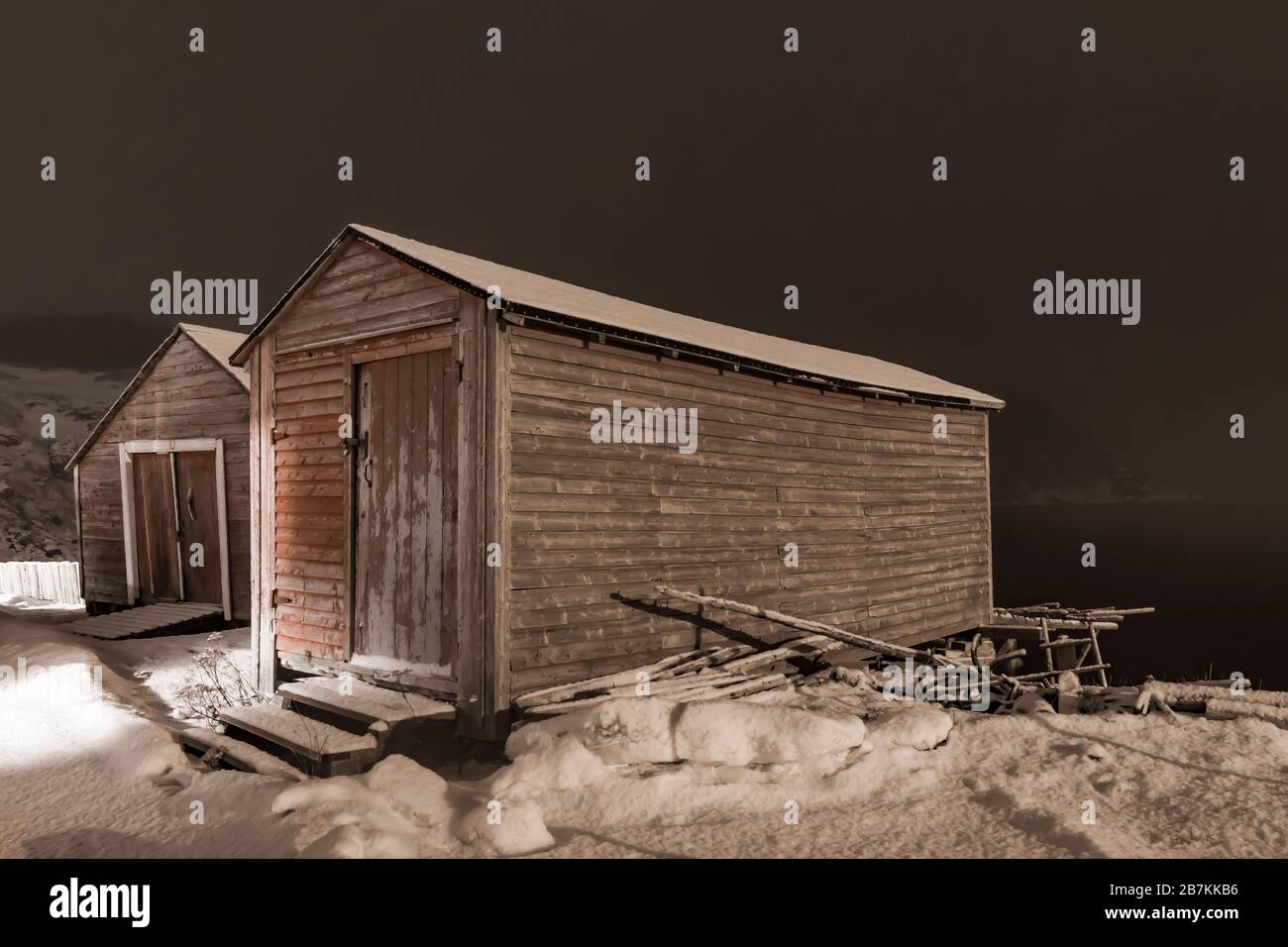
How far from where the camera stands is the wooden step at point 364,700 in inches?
277

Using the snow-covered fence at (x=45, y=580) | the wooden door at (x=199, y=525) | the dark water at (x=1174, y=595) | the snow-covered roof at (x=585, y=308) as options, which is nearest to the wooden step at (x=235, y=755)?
the snow-covered roof at (x=585, y=308)

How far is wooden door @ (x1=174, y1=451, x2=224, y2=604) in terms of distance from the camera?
14.6 meters

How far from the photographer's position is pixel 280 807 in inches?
193

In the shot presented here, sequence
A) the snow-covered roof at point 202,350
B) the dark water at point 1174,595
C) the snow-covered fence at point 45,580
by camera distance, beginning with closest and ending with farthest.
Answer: the snow-covered roof at point 202,350
the snow-covered fence at point 45,580
the dark water at point 1174,595

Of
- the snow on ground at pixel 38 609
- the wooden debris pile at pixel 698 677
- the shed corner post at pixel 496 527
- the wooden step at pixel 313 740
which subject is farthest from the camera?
the snow on ground at pixel 38 609

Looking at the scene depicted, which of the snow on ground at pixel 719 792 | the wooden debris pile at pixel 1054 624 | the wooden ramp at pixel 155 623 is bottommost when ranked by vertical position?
the wooden debris pile at pixel 1054 624

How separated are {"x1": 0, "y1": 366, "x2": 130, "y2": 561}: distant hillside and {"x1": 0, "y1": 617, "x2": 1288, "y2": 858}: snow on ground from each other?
3273cm

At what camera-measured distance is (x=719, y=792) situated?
5445 mm

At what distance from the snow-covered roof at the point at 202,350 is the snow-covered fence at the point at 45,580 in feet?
12.1

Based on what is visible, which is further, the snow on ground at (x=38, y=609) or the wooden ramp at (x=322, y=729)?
the snow on ground at (x=38, y=609)

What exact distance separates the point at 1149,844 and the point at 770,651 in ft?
15.3

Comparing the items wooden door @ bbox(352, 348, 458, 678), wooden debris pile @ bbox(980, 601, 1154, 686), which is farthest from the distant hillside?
wooden debris pile @ bbox(980, 601, 1154, 686)

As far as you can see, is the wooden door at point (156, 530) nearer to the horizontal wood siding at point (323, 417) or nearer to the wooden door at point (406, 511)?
the horizontal wood siding at point (323, 417)
